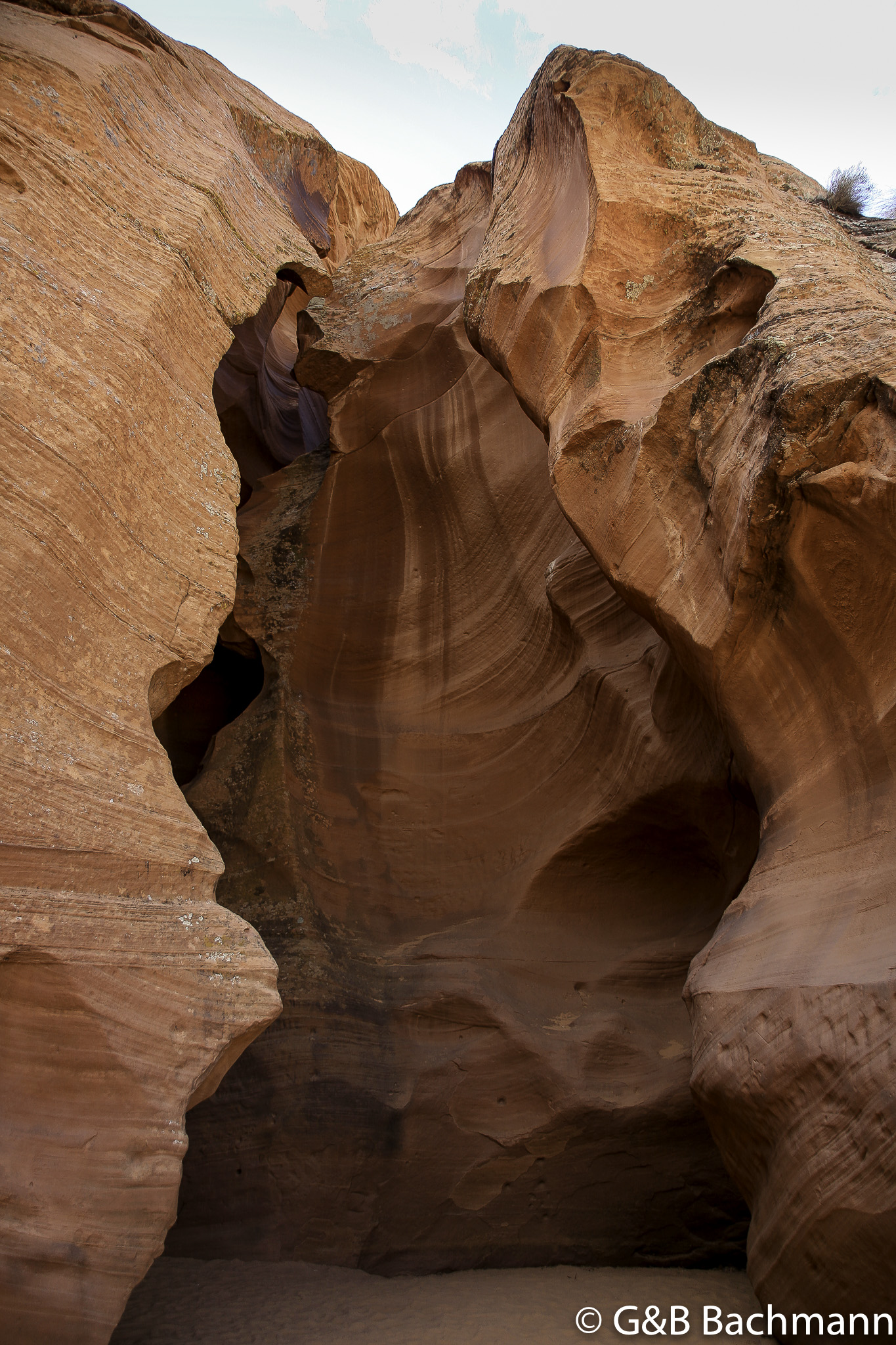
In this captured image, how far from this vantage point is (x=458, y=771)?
726 cm

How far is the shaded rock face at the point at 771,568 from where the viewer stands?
3.76 meters

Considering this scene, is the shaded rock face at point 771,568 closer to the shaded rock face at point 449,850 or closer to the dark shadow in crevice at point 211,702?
the shaded rock face at point 449,850

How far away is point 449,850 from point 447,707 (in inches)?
44.0

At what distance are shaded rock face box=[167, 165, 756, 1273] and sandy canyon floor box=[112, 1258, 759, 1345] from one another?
0.25 meters

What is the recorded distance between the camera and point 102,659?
4.12m

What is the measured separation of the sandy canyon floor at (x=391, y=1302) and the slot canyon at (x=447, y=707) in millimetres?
253

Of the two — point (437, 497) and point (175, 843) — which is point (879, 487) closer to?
point (175, 843)

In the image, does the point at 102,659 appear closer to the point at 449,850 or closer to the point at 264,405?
the point at 449,850

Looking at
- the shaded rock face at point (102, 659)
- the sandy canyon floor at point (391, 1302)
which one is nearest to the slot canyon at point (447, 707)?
the shaded rock face at point (102, 659)

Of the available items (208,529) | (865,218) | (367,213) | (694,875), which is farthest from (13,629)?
(367,213)

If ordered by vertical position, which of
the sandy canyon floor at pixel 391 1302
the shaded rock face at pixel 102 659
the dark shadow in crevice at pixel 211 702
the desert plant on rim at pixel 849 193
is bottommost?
the sandy canyon floor at pixel 391 1302

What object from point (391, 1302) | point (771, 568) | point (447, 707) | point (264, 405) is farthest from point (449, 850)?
point (264, 405)

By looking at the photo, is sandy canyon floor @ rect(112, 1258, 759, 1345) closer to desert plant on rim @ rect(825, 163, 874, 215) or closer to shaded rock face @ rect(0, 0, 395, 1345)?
shaded rock face @ rect(0, 0, 395, 1345)

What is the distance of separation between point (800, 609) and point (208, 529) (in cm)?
297
